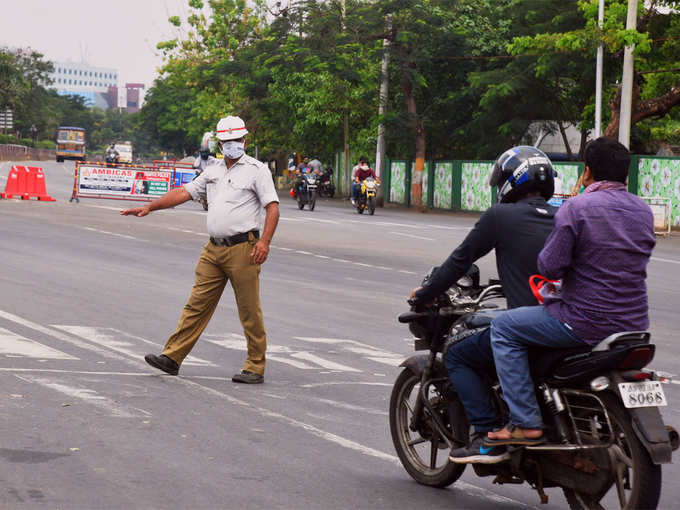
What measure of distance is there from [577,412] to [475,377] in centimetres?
56

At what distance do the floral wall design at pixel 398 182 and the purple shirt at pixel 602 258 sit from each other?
43530mm

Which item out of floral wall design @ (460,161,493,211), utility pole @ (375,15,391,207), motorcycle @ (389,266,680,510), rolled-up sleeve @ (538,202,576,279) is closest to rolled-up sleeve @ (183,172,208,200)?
motorcycle @ (389,266,680,510)

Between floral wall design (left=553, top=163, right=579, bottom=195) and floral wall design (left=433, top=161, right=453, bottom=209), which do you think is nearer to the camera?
floral wall design (left=553, top=163, right=579, bottom=195)

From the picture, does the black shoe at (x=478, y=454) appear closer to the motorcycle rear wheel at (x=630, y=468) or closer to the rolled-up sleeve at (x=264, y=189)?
the motorcycle rear wheel at (x=630, y=468)

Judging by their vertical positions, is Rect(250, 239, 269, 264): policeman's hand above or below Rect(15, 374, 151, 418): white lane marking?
above

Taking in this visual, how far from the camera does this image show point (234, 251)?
8.55 m

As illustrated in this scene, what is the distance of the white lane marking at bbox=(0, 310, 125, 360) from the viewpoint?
376 inches

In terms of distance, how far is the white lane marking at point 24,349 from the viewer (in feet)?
30.5

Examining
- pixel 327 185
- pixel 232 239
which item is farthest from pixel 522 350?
pixel 327 185

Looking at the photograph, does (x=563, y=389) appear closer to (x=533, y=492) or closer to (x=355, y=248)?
(x=533, y=492)

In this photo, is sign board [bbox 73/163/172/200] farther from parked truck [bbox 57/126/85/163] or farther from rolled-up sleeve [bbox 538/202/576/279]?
parked truck [bbox 57/126/85/163]

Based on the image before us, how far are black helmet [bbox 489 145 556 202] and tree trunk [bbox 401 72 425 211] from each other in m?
37.8

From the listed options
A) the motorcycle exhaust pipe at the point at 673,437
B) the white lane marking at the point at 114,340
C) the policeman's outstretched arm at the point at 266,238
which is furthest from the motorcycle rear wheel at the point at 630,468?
the white lane marking at the point at 114,340

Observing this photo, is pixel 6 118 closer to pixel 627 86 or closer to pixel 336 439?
pixel 627 86
